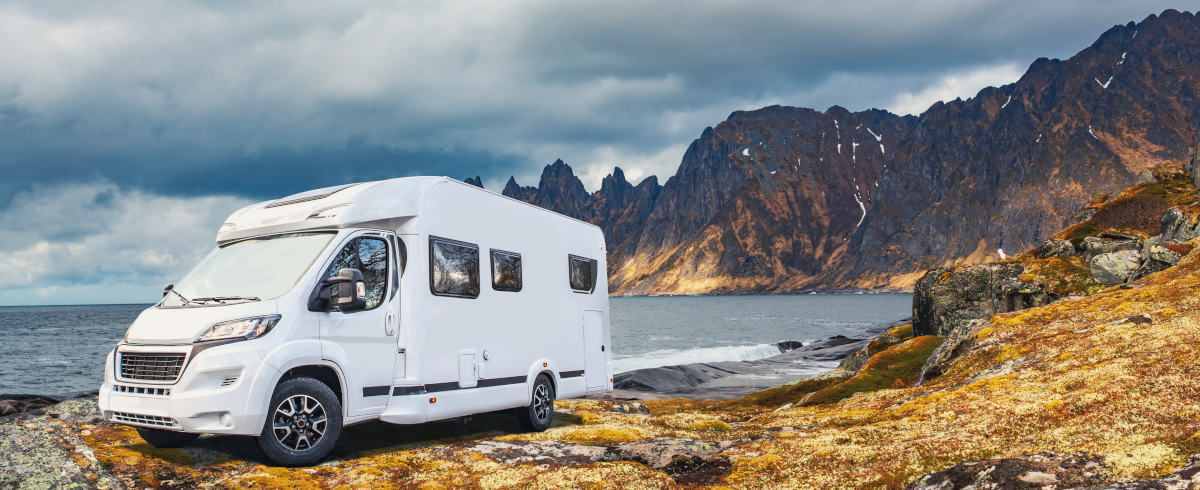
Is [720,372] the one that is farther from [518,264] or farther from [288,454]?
[288,454]

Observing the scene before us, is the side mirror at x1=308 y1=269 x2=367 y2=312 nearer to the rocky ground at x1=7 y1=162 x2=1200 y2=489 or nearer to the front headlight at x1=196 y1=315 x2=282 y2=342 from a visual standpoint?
the front headlight at x1=196 y1=315 x2=282 y2=342

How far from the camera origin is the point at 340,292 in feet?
32.3

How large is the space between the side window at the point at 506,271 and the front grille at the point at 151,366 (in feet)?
17.6

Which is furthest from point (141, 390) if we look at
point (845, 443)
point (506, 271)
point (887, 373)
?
point (887, 373)

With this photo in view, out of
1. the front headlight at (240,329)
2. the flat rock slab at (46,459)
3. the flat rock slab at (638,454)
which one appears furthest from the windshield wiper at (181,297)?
the flat rock slab at (638,454)

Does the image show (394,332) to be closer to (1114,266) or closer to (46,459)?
(46,459)

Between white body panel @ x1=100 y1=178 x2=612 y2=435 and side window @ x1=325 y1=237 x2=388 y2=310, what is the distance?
121 millimetres

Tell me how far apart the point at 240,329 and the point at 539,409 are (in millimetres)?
6514

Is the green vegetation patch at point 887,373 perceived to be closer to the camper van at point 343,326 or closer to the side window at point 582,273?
the side window at point 582,273

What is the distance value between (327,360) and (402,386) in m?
1.40

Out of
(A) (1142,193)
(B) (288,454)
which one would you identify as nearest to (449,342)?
(B) (288,454)

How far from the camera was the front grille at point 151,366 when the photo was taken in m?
9.30

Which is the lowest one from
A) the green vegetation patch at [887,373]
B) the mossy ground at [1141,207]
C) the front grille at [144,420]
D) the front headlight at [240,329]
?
the green vegetation patch at [887,373]

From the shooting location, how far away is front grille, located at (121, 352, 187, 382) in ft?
30.5
